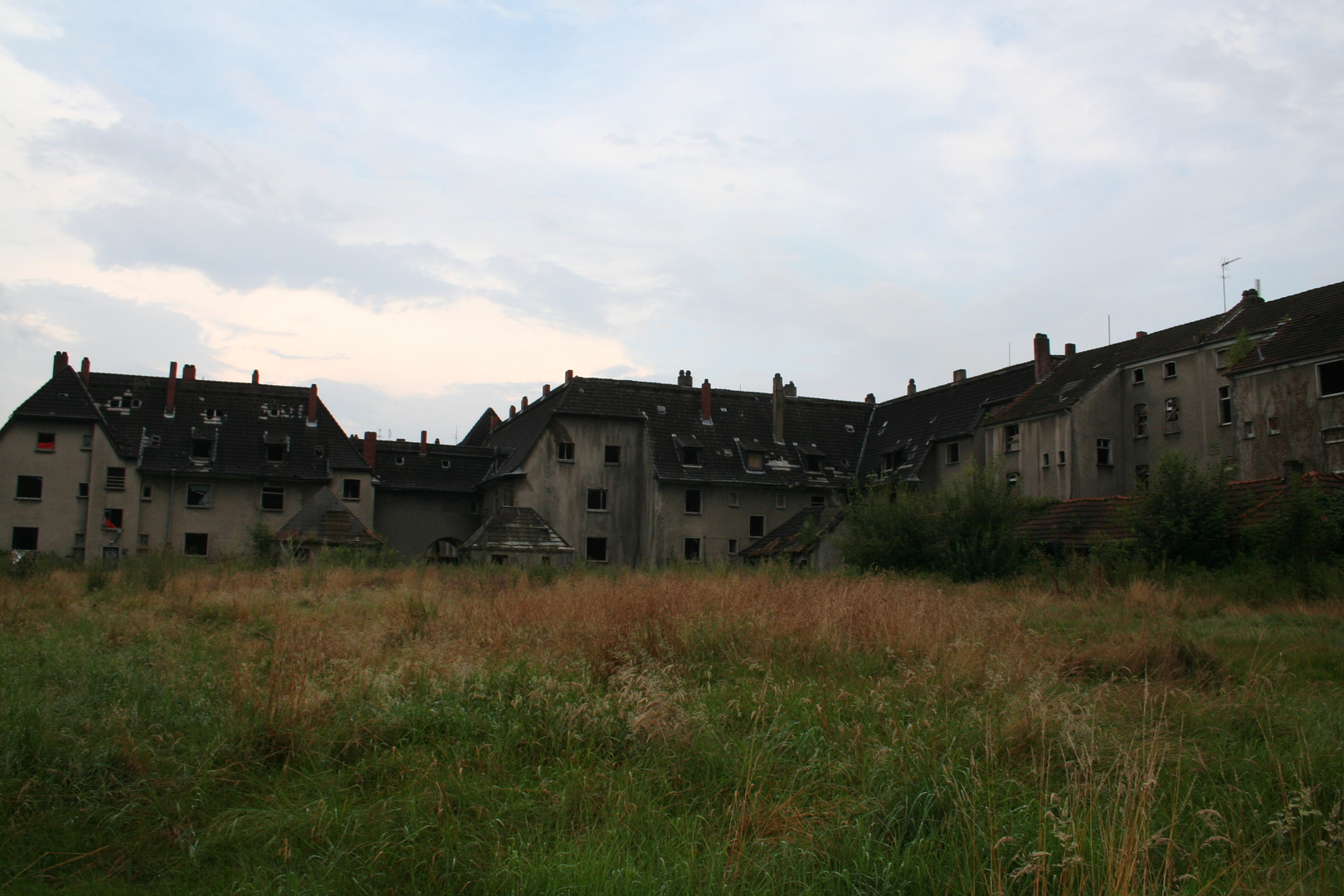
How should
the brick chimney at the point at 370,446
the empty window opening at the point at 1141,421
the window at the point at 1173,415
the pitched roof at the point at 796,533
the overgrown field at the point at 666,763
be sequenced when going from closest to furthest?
the overgrown field at the point at 666,763, the window at the point at 1173,415, the empty window opening at the point at 1141,421, the pitched roof at the point at 796,533, the brick chimney at the point at 370,446

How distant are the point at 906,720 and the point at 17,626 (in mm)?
10954

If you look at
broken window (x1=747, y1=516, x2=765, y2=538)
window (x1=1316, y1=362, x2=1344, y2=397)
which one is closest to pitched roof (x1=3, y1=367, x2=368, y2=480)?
broken window (x1=747, y1=516, x2=765, y2=538)

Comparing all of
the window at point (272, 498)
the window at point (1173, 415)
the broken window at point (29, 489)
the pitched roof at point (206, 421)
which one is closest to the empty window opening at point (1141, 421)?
the window at point (1173, 415)

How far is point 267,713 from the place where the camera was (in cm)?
641

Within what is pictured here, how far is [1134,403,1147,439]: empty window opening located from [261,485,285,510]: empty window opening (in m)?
40.3

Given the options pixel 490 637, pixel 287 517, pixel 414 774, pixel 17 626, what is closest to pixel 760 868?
pixel 414 774

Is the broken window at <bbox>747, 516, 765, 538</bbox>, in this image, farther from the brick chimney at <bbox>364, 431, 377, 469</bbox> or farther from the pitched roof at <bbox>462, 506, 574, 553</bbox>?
the brick chimney at <bbox>364, 431, 377, 469</bbox>

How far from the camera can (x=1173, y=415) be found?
37281 millimetres

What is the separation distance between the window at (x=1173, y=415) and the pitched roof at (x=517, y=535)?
25477 millimetres

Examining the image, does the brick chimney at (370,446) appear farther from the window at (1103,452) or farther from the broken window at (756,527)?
the window at (1103,452)

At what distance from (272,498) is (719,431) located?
2304cm

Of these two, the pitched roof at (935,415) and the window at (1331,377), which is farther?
the pitched roof at (935,415)

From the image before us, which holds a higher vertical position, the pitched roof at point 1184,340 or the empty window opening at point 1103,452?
the pitched roof at point 1184,340

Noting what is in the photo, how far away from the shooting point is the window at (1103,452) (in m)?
38.7
